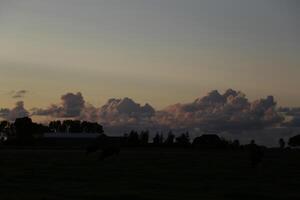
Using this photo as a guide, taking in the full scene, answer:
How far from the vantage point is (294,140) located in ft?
638

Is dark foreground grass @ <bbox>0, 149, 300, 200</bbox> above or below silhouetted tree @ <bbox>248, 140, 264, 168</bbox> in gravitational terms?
below

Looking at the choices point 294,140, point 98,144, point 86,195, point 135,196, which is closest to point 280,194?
point 135,196

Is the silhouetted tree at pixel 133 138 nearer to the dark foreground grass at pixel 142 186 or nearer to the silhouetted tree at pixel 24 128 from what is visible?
the silhouetted tree at pixel 24 128

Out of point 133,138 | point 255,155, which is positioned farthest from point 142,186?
point 133,138

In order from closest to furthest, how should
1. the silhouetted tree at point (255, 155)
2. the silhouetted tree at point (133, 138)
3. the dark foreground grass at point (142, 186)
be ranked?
the dark foreground grass at point (142, 186) < the silhouetted tree at point (255, 155) < the silhouetted tree at point (133, 138)

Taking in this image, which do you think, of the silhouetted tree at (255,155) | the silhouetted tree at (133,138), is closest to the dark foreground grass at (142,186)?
the silhouetted tree at (255,155)

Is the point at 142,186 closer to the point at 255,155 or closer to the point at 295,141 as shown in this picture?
the point at 255,155

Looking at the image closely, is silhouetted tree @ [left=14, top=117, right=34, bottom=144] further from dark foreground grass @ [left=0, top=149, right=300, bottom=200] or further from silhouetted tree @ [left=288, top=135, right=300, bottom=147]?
dark foreground grass @ [left=0, top=149, right=300, bottom=200]

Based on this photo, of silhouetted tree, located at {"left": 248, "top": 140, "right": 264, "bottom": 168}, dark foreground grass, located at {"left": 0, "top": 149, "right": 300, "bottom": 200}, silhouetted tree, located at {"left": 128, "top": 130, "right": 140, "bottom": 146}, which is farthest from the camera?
silhouetted tree, located at {"left": 128, "top": 130, "right": 140, "bottom": 146}

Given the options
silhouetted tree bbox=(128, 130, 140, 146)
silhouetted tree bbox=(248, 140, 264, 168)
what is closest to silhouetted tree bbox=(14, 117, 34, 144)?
silhouetted tree bbox=(128, 130, 140, 146)

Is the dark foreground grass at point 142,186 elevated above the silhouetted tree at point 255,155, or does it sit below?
below

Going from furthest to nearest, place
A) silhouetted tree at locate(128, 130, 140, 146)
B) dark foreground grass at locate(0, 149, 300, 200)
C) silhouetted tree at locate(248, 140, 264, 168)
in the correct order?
silhouetted tree at locate(128, 130, 140, 146) → silhouetted tree at locate(248, 140, 264, 168) → dark foreground grass at locate(0, 149, 300, 200)

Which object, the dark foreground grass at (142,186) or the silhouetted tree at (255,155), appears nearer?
the dark foreground grass at (142,186)

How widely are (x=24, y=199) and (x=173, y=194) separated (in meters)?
5.83
